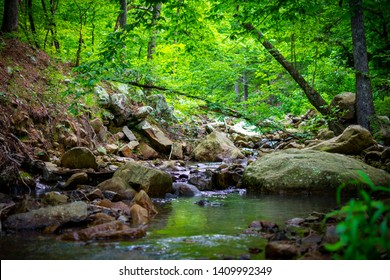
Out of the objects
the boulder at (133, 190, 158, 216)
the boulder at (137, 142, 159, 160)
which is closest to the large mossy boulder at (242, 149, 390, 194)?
the boulder at (133, 190, 158, 216)

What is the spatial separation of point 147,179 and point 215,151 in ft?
19.4

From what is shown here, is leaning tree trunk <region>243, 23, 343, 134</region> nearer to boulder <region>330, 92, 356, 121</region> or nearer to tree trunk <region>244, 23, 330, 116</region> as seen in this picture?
tree trunk <region>244, 23, 330, 116</region>

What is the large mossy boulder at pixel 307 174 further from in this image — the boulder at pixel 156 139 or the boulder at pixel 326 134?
the boulder at pixel 326 134

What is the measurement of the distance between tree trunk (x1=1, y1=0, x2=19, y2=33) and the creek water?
857cm

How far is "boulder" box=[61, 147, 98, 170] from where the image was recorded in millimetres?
7910

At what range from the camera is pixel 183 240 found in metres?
3.69

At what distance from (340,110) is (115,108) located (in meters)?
7.34

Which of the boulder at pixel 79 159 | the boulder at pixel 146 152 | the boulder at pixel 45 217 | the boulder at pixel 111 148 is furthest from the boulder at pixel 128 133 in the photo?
the boulder at pixel 45 217

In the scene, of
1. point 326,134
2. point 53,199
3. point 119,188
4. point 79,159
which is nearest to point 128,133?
point 79,159

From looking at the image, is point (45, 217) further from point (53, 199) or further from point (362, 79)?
point (362, 79)

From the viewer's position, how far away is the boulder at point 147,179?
21.7 ft
